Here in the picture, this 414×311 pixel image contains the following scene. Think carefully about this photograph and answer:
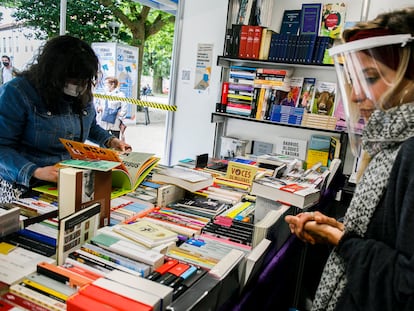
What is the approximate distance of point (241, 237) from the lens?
1316 millimetres

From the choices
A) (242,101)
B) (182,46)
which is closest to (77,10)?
(182,46)

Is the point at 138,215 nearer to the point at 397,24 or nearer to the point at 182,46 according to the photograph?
the point at 397,24

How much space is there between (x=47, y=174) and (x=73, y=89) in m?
0.45

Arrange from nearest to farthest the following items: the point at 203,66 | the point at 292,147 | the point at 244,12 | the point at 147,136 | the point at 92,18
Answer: the point at 244,12 → the point at 292,147 → the point at 203,66 → the point at 92,18 → the point at 147,136

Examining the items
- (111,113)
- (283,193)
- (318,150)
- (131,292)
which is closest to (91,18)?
(111,113)

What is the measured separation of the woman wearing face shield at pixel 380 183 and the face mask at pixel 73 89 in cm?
121

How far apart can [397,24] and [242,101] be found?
2.60 m

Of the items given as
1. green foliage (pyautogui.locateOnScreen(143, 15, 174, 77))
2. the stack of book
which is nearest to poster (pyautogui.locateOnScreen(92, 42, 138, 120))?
the stack of book

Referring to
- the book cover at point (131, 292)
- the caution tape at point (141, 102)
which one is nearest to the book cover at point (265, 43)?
the caution tape at point (141, 102)

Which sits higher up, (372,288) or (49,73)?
(49,73)

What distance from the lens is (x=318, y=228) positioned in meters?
1.04

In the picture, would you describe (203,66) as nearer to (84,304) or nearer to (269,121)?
(269,121)

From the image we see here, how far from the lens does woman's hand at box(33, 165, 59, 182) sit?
58.4 inches

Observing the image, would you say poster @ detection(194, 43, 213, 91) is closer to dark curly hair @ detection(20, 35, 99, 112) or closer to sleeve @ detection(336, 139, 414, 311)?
dark curly hair @ detection(20, 35, 99, 112)
